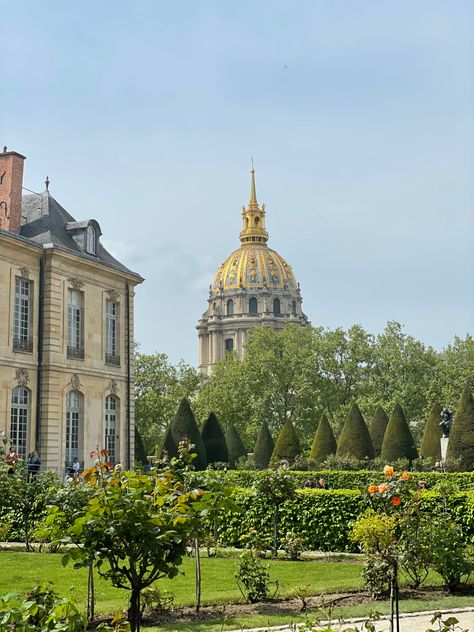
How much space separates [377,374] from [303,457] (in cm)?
1913

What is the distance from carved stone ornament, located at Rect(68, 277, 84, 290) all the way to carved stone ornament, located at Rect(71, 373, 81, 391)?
275 cm

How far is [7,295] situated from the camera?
2447 cm

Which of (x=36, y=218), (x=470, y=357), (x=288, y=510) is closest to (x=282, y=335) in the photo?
(x=470, y=357)

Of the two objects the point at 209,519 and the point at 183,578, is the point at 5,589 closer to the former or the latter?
the point at 183,578

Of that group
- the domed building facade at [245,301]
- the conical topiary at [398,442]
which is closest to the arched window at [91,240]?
the conical topiary at [398,442]

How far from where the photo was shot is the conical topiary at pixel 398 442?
113 ft

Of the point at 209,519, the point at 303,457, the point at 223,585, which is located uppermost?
the point at 303,457

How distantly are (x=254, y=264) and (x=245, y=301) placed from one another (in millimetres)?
5683

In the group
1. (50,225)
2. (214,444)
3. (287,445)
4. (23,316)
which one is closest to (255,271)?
(214,444)

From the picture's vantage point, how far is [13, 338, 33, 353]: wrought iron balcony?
969 inches

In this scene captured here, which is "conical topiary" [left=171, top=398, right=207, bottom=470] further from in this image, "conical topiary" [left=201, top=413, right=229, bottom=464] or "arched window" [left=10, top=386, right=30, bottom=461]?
"arched window" [left=10, top=386, right=30, bottom=461]

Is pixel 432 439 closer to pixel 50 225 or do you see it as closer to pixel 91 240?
pixel 91 240

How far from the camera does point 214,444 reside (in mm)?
35906

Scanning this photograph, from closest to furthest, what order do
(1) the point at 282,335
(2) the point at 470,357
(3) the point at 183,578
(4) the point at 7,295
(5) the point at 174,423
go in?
(3) the point at 183,578, (4) the point at 7,295, (5) the point at 174,423, (2) the point at 470,357, (1) the point at 282,335
